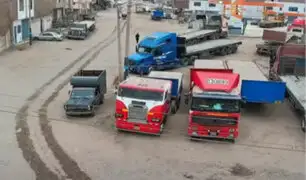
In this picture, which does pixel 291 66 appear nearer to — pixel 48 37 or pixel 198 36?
pixel 198 36

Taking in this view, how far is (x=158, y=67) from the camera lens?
33.8 meters

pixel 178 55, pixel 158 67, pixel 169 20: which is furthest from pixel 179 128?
pixel 169 20

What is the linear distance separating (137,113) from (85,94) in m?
4.78

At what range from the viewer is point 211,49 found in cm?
3956

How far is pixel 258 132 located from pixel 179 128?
4.02m

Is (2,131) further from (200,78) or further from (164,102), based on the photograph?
(200,78)

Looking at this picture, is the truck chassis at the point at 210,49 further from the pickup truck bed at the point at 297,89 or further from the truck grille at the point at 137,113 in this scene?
the truck grille at the point at 137,113

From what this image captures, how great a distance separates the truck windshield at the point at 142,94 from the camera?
63.1 feet

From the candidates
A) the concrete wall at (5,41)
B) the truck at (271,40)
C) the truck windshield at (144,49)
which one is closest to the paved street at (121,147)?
the truck windshield at (144,49)

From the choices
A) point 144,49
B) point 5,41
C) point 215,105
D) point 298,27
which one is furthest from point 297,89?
point 298,27

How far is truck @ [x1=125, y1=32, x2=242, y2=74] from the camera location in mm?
32500

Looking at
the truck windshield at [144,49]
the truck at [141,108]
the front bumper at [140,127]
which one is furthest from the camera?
the truck windshield at [144,49]

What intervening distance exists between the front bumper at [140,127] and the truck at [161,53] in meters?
12.5

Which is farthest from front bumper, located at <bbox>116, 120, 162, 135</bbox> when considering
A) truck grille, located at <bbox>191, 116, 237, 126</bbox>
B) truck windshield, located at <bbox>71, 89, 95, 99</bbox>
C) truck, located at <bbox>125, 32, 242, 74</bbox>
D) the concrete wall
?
the concrete wall
